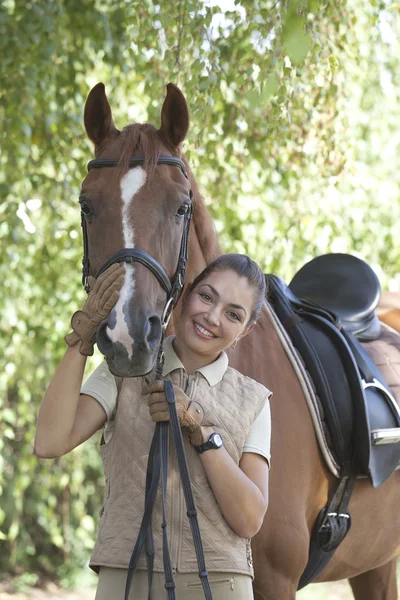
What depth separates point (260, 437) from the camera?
1.59 meters

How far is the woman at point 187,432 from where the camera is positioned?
146 centimetres

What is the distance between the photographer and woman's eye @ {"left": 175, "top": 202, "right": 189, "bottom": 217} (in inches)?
71.1

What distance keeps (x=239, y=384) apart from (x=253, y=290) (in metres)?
0.21

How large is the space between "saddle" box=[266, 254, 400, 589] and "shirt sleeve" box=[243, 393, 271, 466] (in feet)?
2.44

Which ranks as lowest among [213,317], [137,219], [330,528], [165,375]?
[330,528]

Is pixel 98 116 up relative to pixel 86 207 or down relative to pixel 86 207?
up

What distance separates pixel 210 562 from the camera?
58.5 inches

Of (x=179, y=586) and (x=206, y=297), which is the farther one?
(x=206, y=297)

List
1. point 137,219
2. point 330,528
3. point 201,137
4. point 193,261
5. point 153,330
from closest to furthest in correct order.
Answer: point 153,330 → point 137,219 → point 193,261 → point 330,528 → point 201,137

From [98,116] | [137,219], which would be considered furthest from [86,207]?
[98,116]

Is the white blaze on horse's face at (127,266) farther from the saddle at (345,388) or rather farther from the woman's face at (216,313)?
the saddle at (345,388)

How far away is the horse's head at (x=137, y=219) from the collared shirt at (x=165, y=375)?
8 centimetres

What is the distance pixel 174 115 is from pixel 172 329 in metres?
0.54

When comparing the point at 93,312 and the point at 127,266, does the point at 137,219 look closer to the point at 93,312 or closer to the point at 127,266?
the point at 127,266
